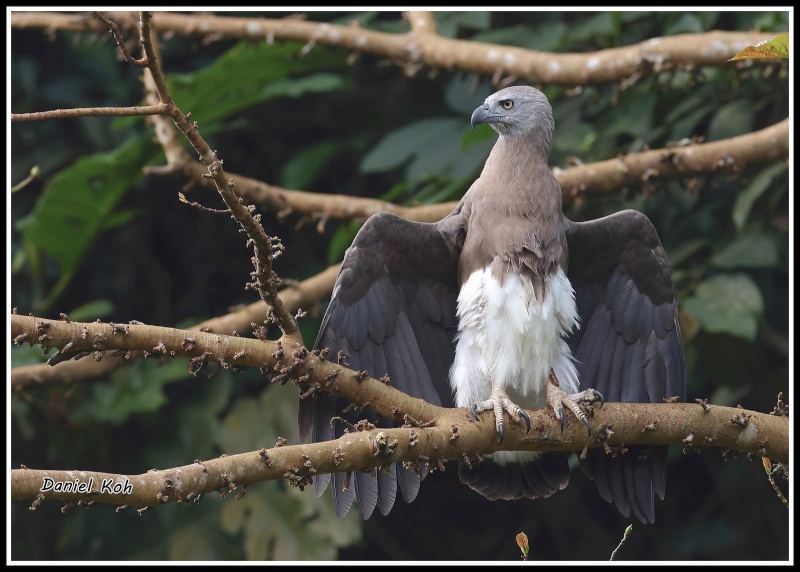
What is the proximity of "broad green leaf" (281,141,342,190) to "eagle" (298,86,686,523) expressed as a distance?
1.82 metres

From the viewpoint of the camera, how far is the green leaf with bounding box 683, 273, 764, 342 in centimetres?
357

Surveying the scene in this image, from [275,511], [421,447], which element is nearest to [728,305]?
[421,447]

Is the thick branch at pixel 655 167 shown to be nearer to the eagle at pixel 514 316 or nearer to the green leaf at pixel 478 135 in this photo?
the green leaf at pixel 478 135

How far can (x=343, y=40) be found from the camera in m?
4.28

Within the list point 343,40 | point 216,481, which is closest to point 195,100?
point 343,40

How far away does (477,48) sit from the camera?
4.19 metres

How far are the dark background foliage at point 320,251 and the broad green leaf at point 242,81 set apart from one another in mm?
13

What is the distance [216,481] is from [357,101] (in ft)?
13.2

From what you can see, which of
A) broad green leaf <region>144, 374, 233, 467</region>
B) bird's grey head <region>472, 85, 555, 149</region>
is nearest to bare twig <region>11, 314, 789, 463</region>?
bird's grey head <region>472, 85, 555, 149</region>

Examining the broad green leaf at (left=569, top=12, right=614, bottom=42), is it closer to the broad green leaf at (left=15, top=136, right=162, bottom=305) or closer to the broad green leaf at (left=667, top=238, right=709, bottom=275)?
the broad green leaf at (left=667, top=238, right=709, bottom=275)

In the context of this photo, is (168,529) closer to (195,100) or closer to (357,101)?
(195,100)

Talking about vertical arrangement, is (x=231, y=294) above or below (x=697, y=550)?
above

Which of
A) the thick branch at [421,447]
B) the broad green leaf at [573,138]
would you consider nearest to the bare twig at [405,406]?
the thick branch at [421,447]

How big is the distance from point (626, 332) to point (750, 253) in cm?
107
